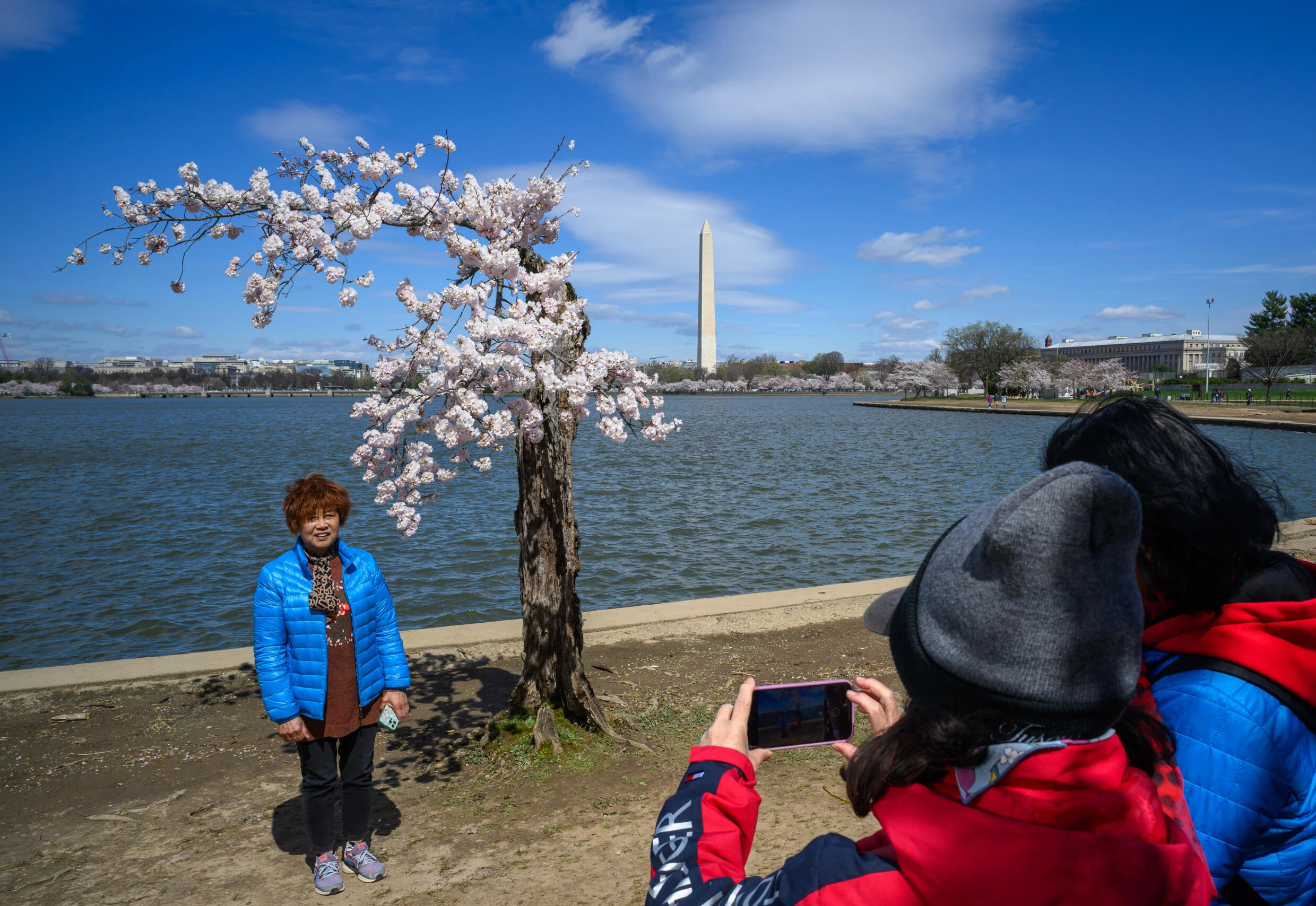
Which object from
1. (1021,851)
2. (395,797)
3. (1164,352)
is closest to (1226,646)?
(1021,851)

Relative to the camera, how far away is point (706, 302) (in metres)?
114

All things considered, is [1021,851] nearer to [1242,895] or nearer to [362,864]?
[1242,895]

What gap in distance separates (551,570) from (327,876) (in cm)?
209

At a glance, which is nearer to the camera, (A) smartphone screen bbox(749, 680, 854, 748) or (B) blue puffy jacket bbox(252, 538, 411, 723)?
(A) smartphone screen bbox(749, 680, 854, 748)

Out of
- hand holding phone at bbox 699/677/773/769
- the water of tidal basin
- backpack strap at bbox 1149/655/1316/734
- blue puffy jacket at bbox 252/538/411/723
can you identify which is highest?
backpack strap at bbox 1149/655/1316/734

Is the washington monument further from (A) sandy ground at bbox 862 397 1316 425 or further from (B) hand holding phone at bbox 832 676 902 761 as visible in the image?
(B) hand holding phone at bbox 832 676 902 761

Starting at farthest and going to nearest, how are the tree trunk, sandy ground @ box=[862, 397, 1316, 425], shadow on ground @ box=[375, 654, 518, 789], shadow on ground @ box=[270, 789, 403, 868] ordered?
sandy ground @ box=[862, 397, 1316, 425]
shadow on ground @ box=[375, 654, 518, 789]
the tree trunk
shadow on ground @ box=[270, 789, 403, 868]

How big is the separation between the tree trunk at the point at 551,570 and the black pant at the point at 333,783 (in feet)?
4.58

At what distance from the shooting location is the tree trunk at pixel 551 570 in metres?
5.20

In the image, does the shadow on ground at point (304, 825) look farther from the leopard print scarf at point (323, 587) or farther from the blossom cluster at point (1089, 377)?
the blossom cluster at point (1089, 377)

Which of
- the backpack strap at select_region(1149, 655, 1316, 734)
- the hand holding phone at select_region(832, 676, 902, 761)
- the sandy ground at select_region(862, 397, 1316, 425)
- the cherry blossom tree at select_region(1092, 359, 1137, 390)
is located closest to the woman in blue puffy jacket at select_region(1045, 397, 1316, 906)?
the backpack strap at select_region(1149, 655, 1316, 734)

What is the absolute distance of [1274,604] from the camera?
152cm

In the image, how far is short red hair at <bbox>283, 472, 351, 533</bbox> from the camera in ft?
13.2

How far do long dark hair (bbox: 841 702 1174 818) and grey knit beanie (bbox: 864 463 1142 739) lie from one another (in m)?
0.03
